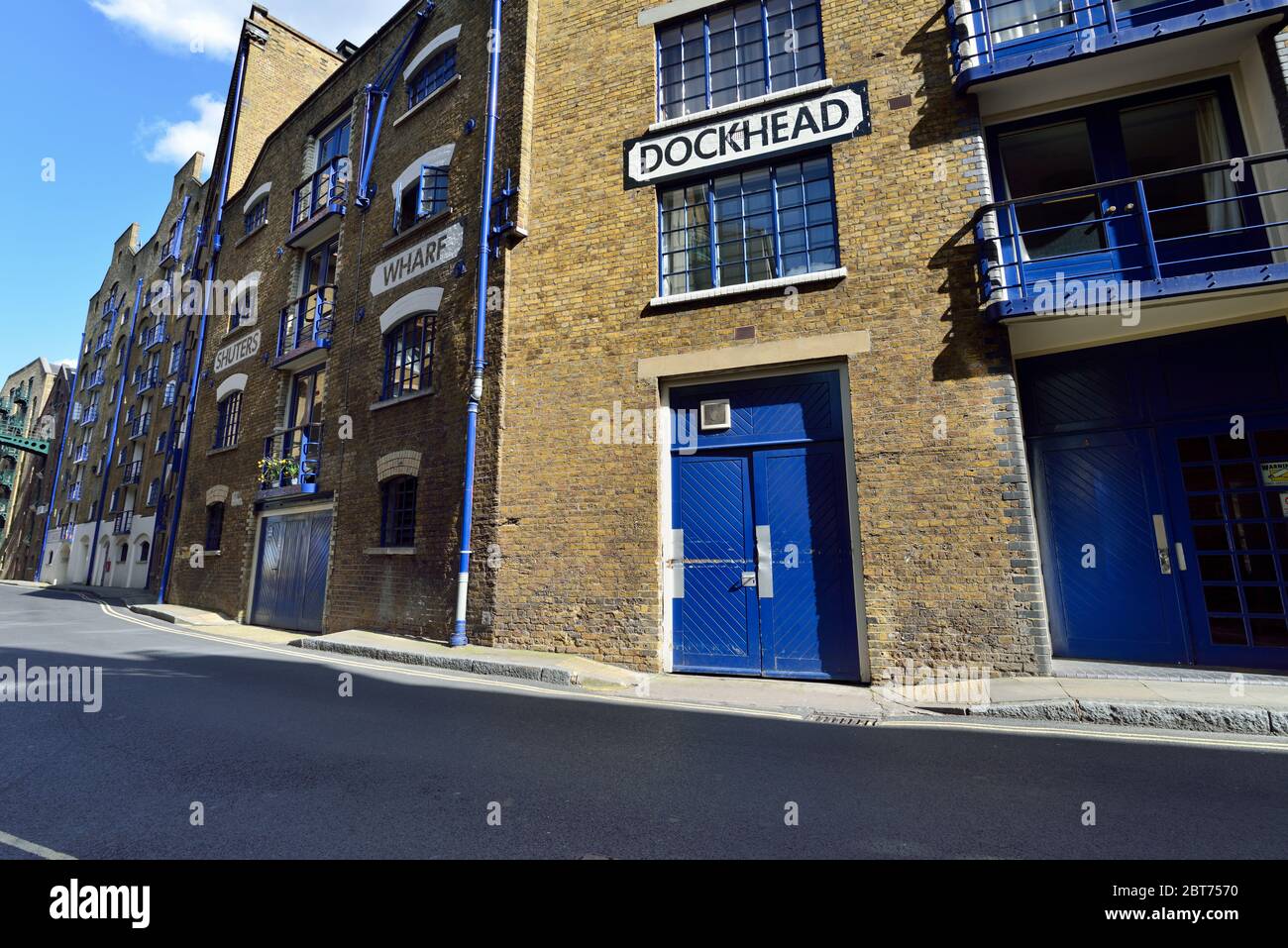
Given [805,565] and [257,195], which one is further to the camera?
[257,195]

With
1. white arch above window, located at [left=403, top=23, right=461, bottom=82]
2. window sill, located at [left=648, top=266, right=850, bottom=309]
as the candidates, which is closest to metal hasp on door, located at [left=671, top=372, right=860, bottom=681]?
window sill, located at [left=648, top=266, right=850, bottom=309]

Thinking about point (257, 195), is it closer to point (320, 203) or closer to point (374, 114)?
point (320, 203)

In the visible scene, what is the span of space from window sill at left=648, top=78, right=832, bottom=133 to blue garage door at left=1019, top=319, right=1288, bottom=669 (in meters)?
4.96

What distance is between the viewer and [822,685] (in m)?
6.93

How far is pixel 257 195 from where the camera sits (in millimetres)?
17953

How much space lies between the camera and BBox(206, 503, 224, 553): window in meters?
16.1

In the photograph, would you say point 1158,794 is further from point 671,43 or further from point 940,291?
point 671,43

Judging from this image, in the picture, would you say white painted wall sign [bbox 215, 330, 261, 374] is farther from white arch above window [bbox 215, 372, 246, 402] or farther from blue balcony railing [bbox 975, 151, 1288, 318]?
blue balcony railing [bbox 975, 151, 1288, 318]

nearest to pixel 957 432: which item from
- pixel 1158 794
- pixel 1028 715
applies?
pixel 1028 715

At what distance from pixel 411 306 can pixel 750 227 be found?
21.2ft

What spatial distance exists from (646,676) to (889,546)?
10.8ft

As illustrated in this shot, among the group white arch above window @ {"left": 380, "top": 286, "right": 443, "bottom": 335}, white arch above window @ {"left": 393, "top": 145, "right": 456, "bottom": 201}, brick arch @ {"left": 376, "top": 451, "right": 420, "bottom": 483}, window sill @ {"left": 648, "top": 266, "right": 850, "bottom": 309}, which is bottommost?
brick arch @ {"left": 376, "top": 451, "right": 420, "bottom": 483}

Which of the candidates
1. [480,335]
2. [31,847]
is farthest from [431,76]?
[31,847]
